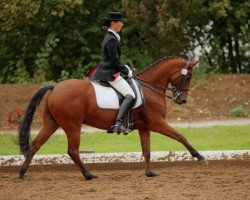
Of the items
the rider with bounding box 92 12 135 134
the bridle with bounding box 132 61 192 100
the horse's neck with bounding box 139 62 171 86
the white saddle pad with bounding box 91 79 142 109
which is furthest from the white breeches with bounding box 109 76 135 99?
the horse's neck with bounding box 139 62 171 86

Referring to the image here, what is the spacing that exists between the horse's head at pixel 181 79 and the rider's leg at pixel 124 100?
2.82 feet

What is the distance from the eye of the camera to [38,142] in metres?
10.2

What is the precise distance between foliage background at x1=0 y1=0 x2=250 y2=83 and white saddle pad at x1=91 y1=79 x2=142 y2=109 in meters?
9.50

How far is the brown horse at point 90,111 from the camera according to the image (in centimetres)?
1015

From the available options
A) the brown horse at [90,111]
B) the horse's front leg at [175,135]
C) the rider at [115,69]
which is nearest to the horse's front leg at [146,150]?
the brown horse at [90,111]

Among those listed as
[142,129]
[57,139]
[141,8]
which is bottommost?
[57,139]

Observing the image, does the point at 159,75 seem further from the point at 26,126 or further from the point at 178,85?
the point at 26,126

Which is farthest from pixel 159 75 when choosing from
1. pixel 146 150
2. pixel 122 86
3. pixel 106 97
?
pixel 146 150

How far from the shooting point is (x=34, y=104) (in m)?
10.6

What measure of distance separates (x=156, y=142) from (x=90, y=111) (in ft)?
15.2

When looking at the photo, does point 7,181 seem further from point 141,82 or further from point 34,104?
point 141,82

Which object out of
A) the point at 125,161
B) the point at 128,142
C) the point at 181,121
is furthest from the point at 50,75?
the point at 125,161

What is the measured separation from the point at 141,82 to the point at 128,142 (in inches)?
168

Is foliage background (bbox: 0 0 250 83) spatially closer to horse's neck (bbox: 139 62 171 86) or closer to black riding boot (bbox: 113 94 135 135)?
horse's neck (bbox: 139 62 171 86)
